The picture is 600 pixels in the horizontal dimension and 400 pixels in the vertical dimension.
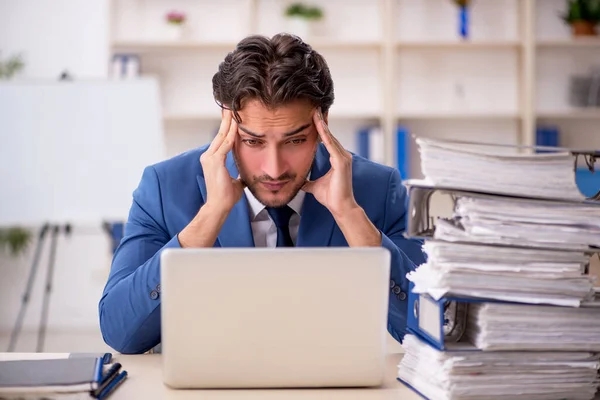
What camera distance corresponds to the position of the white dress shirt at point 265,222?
178 cm

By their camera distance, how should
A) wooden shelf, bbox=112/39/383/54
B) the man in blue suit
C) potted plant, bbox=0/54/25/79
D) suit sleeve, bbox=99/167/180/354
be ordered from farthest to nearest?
1. potted plant, bbox=0/54/25/79
2. wooden shelf, bbox=112/39/383/54
3. the man in blue suit
4. suit sleeve, bbox=99/167/180/354

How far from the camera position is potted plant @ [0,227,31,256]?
187 inches

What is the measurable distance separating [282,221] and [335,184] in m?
0.21

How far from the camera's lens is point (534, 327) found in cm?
100

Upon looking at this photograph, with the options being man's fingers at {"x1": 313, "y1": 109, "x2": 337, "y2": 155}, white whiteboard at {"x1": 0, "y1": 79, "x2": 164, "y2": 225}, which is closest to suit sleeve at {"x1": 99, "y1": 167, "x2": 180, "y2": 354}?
man's fingers at {"x1": 313, "y1": 109, "x2": 337, "y2": 155}

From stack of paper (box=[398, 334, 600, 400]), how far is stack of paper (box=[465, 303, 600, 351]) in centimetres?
1

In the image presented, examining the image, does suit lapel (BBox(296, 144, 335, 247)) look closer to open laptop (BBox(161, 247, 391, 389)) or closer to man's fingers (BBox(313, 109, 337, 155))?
man's fingers (BBox(313, 109, 337, 155))

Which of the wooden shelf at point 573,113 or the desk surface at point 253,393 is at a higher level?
the wooden shelf at point 573,113

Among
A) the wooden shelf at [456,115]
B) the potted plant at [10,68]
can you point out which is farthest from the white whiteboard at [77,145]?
the wooden shelf at [456,115]

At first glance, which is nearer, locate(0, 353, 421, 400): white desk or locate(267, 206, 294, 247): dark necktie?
locate(0, 353, 421, 400): white desk

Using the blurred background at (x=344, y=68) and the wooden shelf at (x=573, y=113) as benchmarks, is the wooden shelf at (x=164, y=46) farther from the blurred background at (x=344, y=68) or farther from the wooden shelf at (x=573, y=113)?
the wooden shelf at (x=573, y=113)

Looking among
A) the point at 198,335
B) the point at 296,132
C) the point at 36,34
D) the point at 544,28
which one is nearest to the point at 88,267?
the point at 36,34

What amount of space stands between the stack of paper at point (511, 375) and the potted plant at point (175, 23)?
3916mm

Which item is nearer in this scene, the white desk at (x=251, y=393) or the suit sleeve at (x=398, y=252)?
the white desk at (x=251, y=393)
